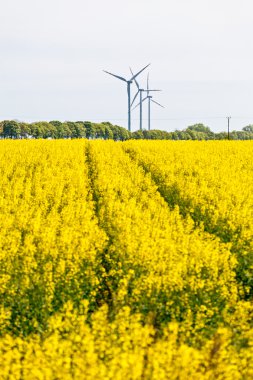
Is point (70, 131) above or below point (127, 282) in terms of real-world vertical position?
above

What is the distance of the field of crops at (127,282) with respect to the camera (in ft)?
23.3

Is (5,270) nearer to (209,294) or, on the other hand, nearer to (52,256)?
(52,256)

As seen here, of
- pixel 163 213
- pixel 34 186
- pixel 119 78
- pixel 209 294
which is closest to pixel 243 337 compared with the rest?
pixel 209 294

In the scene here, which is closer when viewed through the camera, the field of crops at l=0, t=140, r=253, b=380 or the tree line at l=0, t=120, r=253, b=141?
the field of crops at l=0, t=140, r=253, b=380

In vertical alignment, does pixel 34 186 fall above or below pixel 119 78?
below

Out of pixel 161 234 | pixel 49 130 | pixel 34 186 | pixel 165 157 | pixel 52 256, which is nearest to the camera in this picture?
pixel 52 256

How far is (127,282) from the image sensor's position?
10.2 m

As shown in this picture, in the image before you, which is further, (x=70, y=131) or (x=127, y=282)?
(x=70, y=131)

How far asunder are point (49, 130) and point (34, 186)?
4474 inches

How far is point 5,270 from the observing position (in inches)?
456

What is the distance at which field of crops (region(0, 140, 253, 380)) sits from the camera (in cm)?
711

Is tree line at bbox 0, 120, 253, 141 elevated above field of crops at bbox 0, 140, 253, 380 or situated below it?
above

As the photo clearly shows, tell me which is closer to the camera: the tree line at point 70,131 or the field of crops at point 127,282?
the field of crops at point 127,282

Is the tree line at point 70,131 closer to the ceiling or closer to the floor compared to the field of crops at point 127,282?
closer to the ceiling
